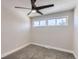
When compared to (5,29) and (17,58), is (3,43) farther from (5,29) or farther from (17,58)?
(17,58)

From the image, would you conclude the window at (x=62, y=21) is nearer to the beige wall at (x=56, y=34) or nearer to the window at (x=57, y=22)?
the window at (x=57, y=22)

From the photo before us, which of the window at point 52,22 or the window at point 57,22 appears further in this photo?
the window at point 52,22

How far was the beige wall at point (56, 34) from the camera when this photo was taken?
150 inches

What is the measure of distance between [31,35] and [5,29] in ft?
8.51

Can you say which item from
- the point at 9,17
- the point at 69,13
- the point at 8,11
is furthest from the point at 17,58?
the point at 69,13

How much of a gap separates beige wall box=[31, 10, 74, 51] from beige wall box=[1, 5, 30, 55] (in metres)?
1.08

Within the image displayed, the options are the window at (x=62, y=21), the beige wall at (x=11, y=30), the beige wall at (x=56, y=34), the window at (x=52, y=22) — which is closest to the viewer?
the beige wall at (x=11, y=30)

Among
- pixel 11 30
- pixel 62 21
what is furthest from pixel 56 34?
pixel 11 30

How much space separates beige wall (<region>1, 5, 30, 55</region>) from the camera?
347 cm

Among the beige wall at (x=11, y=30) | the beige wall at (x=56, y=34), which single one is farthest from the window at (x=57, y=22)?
the beige wall at (x=11, y=30)

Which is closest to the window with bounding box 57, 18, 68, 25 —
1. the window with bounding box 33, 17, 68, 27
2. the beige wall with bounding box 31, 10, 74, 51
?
the window with bounding box 33, 17, 68, 27

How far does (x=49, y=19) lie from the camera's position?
188 inches

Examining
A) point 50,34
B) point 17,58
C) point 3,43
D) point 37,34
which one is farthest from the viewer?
point 37,34

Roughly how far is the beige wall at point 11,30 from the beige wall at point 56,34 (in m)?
1.08
